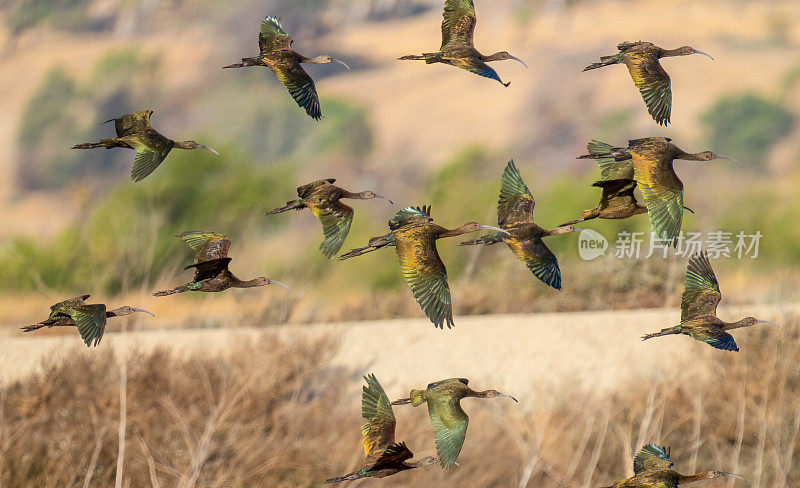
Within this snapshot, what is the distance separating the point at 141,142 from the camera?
3.90m

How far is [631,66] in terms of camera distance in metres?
4.01

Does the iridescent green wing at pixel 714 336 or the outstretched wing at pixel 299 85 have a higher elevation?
the outstretched wing at pixel 299 85

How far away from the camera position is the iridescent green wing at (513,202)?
4098 millimetres

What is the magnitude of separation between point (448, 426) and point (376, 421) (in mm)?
339

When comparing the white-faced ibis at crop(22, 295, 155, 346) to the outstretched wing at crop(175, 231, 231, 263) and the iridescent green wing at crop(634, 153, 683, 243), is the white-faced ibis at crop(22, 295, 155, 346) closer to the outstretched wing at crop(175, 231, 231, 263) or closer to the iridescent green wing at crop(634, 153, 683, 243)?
the outstretched wing at crop(175, 231, 231, 263)

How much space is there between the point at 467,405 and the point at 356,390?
213 cm

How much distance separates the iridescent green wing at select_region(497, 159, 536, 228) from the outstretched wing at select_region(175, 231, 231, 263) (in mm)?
986

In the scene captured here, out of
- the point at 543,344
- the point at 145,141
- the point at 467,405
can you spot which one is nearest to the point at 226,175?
the point at 543,344

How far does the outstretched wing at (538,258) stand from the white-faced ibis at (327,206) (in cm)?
48

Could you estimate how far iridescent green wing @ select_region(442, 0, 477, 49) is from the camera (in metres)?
4.40

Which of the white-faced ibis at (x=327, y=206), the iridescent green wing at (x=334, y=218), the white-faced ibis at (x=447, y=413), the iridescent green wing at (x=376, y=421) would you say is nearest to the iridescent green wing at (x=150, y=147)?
the white-faced ibis at (x=327, y=206)

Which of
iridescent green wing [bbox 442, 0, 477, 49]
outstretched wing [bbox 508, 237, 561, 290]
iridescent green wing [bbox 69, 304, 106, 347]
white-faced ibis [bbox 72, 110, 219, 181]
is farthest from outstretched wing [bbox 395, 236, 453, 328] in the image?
iridescent green wing [bbox 442, 0, 477, 49]

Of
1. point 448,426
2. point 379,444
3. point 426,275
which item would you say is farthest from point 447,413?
point 426,275

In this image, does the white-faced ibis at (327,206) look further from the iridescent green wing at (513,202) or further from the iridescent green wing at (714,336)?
the iridescent green wing at (714,336)
